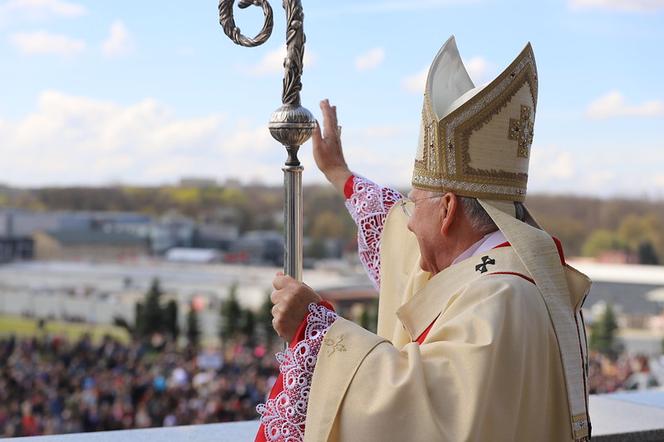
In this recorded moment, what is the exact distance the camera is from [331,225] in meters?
48.1

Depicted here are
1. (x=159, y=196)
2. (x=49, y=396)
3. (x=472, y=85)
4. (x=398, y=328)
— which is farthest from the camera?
(x=159, y=196)

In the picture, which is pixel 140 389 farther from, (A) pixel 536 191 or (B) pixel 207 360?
(A) pixel 536 191

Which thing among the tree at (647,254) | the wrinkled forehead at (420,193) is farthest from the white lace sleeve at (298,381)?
the tree at (647,254)

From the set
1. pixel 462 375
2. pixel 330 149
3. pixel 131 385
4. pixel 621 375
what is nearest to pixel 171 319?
pixel 131 385

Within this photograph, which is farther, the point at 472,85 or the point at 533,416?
the point at 472,85

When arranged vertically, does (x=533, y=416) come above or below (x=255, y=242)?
above

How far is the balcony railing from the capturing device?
9.23 feet

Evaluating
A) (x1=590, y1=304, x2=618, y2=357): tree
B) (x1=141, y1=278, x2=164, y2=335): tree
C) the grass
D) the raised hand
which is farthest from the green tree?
the raised hand

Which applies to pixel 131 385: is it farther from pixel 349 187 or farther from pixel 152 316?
pixel 349 187

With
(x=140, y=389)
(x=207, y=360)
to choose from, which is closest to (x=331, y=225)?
(x=207, y=360)

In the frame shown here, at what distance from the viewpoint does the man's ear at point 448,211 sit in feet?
6.84

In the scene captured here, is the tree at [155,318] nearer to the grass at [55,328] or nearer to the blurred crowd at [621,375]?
the grass at [55,328]

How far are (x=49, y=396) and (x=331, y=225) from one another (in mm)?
28647

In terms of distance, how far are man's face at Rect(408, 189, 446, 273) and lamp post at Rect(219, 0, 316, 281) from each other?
0.84 ft
